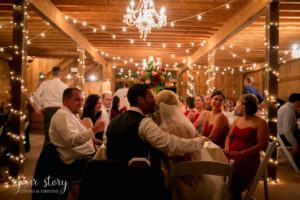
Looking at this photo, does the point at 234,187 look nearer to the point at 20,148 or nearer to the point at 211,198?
the point at 211,198

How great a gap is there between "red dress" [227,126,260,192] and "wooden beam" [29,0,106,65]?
10.9 ft

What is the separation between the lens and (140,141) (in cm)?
210

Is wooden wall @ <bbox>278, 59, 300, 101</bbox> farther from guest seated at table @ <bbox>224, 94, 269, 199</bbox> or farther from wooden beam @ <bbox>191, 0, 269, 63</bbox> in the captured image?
guest seated at table @ <bbox>224, 94, 269, 199</bbox>

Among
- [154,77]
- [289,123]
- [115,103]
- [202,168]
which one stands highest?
[154,77]

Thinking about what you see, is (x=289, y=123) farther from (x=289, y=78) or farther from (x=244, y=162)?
(x=289, y=78)

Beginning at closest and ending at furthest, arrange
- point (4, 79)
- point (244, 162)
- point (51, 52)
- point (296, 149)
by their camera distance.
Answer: point (244, 162) < point (296, 149) < point (51, 52) < point (4, 79)

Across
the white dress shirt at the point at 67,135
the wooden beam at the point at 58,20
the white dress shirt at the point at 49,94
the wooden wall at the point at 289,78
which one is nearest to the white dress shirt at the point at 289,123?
the white dress shirt at the point at 67,135

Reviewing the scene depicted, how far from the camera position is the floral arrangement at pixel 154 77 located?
376 cm

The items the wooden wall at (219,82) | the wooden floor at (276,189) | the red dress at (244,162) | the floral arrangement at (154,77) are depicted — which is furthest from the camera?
the wooden wall at (219,82)

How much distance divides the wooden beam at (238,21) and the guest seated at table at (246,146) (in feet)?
6.48

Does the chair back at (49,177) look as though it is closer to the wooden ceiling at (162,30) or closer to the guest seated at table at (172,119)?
the guest seated at table at (172,119)

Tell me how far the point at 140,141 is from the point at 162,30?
200 inches

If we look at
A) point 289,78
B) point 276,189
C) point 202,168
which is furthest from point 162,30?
point 289,78

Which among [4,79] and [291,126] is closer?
[291,126]
